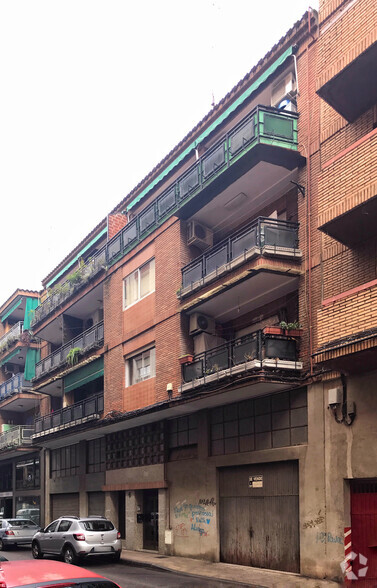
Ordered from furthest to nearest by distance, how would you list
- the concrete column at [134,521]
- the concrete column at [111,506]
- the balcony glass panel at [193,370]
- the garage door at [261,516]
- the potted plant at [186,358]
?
the concrete column at [111,506] < the concrete column at [134,521] < the potted plant at [186,358] < the balcony glass panel at [193,370] < the garage door at [261,516]

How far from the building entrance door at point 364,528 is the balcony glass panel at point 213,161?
30.8 ft

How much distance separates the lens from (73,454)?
31266mm

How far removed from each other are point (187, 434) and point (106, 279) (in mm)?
8263

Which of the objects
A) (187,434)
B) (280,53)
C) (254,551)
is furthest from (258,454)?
(280,53)

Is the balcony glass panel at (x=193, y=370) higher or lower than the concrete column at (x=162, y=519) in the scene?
higher

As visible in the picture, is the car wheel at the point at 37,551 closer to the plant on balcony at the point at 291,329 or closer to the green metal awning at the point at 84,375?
the green metal awning at the point at 84,375

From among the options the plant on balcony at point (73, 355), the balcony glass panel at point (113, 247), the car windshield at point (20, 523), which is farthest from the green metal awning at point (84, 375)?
the car windshield at point (20, 523)

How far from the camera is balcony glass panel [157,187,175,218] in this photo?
22250 millimetres

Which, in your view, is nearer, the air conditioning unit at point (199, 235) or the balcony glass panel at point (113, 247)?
the air conditioning unit at point (199, 235)

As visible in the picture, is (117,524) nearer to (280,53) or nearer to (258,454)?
(258,454)

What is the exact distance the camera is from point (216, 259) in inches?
772

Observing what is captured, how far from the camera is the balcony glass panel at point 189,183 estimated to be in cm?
2050

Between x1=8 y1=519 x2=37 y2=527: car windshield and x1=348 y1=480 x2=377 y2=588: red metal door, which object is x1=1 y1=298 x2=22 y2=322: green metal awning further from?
x1=348 y1=480 x2=377 y2=588: red metal door

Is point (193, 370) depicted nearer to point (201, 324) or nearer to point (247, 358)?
point (201, 324)
